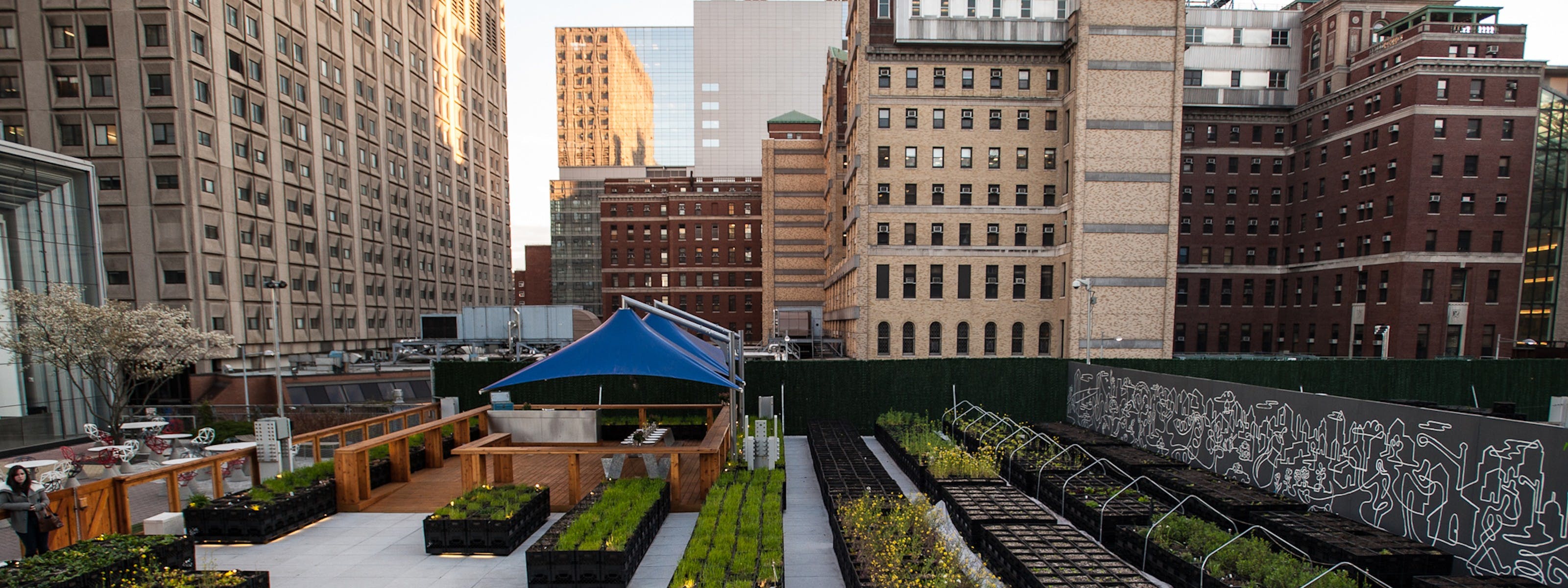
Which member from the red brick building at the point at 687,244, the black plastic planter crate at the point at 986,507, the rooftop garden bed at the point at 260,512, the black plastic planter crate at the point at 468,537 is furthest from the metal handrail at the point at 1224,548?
the red brick building at the point at 687,244

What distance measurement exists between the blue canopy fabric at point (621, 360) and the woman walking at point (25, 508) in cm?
608

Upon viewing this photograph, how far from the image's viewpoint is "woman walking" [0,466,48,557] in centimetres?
811

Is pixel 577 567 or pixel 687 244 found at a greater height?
pixel 687 244

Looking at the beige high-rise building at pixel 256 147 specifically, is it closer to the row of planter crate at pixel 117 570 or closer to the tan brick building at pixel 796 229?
the tan brick building at pixel 796 229

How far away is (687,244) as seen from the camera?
74.7 m

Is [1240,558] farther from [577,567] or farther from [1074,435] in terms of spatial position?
[577,567]

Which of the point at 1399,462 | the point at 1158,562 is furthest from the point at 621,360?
the point at 1399,462

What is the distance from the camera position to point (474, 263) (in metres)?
63.1

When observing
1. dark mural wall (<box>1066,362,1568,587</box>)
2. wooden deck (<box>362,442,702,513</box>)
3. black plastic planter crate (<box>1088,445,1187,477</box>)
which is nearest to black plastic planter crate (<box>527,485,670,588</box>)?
wooden deck (<box>362,442,702,513</box>)

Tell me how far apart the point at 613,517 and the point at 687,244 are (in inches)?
2617

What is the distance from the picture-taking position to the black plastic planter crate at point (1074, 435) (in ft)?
53.6

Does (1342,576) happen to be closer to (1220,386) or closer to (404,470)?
(1220,386)

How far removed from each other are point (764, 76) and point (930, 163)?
263 feet

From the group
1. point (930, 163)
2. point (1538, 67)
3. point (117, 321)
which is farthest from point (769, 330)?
point (1538, 67)
